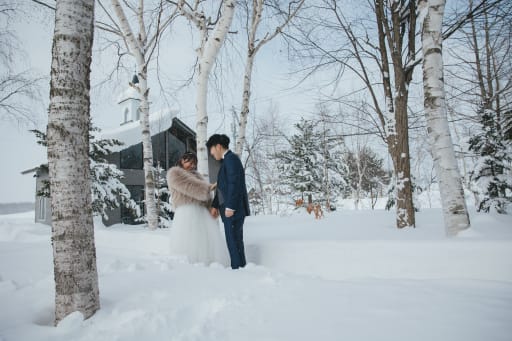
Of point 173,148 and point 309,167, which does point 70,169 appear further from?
point 309,167

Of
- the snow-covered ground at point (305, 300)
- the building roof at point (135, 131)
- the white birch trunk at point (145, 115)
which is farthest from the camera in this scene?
the building roof at point (135, 131)

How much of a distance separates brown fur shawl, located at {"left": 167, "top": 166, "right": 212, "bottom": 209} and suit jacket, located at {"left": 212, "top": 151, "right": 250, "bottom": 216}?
0.26 metres

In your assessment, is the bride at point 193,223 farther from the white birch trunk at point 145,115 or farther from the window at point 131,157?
the window at point 131,157

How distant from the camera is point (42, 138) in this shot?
29.1 feet

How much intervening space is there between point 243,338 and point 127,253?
3.42 metres

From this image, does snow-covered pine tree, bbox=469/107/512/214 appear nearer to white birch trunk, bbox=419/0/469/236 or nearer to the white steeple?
white birch trunk, bbox=419/0/469/236

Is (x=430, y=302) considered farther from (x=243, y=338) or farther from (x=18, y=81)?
(x=18, y=81)

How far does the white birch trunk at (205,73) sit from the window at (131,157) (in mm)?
12444

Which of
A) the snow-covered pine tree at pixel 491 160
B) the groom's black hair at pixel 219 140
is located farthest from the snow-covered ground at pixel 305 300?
the snow-covered pine tree at pixel 491 160

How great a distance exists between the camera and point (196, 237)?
3729 millimetres

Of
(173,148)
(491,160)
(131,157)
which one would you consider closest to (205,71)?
(491,160)

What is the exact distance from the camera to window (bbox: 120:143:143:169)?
51.8 feet

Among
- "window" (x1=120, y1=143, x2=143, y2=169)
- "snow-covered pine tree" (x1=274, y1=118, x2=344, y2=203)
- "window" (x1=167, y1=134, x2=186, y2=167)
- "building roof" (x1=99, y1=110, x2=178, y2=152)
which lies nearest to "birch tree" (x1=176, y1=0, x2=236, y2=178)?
"building roof" (x1=99, y1=110, x2=178, y2=152)

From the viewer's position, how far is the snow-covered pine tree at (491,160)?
10125 mm
